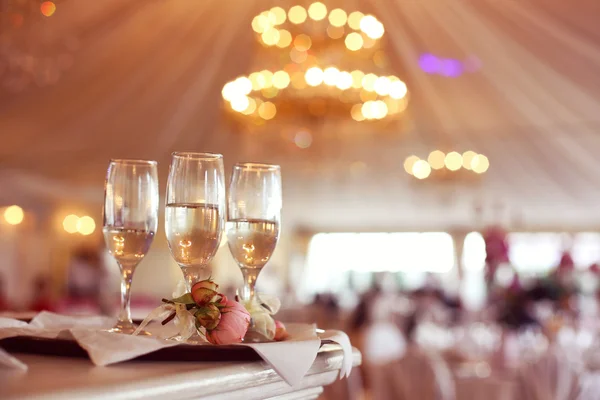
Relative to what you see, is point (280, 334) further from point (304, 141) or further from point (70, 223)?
point (70, 223)

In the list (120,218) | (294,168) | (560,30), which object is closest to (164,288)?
(294,168)

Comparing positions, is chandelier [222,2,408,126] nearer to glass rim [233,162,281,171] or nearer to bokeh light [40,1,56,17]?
bokeh light [40,1,56,17]

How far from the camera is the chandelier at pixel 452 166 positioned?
9.60 metres

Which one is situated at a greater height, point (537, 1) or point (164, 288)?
point (537, 1)

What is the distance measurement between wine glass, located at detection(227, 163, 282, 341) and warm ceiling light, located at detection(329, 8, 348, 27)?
448 cm

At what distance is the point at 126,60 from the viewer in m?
7.88

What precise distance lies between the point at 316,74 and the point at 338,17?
0.48 meters

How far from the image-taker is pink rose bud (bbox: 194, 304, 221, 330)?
3.04ft

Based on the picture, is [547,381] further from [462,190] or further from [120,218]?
[462,190]

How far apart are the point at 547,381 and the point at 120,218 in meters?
4.38

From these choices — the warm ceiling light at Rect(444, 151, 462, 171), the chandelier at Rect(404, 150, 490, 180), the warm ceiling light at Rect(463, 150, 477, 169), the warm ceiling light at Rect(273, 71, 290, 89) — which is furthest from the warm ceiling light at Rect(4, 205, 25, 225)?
the warm ceiling light at Rect(273, 71, 290, 89)

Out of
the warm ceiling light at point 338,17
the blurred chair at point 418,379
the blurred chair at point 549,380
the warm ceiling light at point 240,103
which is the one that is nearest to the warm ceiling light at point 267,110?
the warm ceiling light at point 240,103

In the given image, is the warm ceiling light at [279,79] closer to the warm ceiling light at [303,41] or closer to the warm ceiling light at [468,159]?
the warm ceiling light at [303,41]

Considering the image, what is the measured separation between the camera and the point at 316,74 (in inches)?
228
